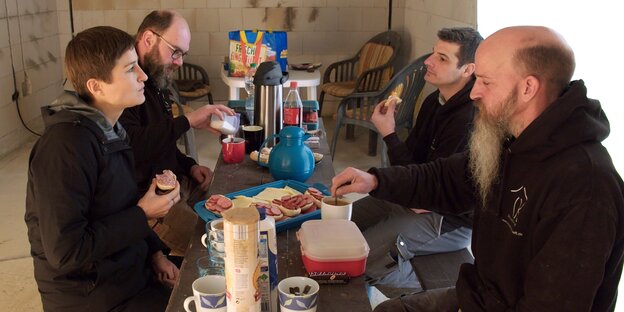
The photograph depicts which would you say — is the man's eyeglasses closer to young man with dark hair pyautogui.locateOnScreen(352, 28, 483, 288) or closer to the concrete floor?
young man with dark hair pyautogui.locateOnScreen(352, 28, 483, 288)

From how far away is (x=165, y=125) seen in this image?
252 centimetres

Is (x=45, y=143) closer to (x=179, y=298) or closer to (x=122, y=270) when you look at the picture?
(x=122, y=270)

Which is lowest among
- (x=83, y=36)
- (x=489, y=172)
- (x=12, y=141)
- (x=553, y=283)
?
(x=12, y=141)

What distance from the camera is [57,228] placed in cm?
162

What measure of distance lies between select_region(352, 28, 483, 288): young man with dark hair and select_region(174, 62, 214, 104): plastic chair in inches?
128

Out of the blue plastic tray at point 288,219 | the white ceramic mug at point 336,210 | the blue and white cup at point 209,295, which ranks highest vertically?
the white ceramic mug at point 336,210

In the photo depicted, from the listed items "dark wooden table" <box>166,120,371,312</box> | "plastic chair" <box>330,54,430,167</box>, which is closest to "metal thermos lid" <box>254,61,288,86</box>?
"dark wooden table" <box>166,120,371,312</box>

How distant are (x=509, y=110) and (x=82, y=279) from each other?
4.52ft

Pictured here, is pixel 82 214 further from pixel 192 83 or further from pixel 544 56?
pixel 192 83

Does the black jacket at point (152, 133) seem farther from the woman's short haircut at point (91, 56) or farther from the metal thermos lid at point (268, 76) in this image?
the woman's short haircut at point (91, 56)

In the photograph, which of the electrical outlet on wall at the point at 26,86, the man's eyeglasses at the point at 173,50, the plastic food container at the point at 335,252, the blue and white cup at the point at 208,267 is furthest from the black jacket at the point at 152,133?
the electrical outlet on wall at the point at 26,86

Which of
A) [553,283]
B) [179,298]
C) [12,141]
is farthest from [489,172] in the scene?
[12,141]

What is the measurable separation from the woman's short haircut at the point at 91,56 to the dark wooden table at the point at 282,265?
58 cm

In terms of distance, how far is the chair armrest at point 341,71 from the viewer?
6051mm
